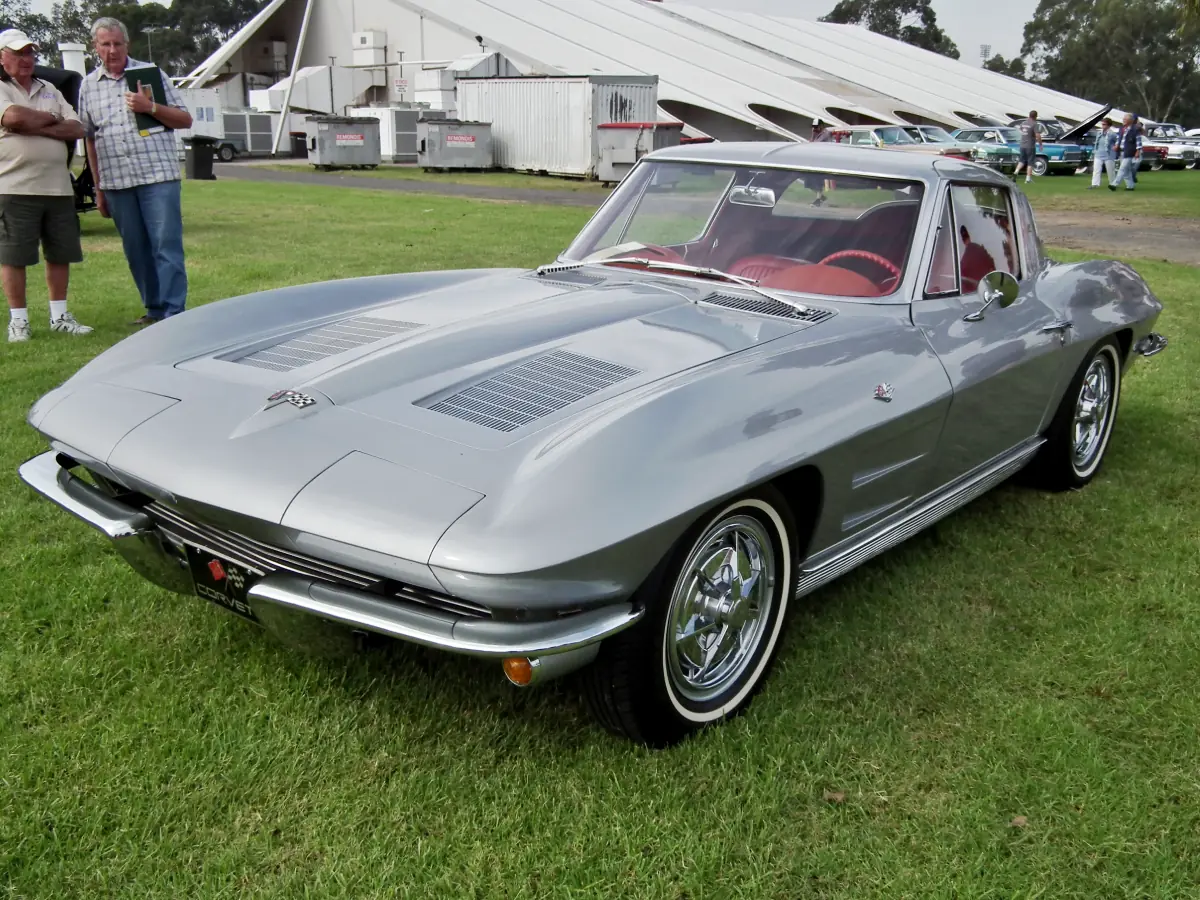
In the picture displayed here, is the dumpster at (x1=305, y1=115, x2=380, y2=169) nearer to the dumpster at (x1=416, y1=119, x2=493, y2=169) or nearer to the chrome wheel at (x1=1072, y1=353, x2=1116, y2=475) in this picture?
the dumpster at (x1=416, y1=119, x2=493, y2=169)

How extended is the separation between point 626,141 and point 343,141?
25.9ft

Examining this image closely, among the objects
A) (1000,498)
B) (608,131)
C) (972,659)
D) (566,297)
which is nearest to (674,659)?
(972,659)

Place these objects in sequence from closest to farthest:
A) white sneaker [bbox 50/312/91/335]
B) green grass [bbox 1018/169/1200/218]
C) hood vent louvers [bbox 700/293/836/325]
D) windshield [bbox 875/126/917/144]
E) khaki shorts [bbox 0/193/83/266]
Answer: hood vent louvers [bbox 700/293/836/325] → khaki shorts [bbox 0/193/83/266] → white sneaker [bbox 50/312/91/335] → green grass [bbox 1018/169/1200/218] → windshield [bbox 875/126/917/144]

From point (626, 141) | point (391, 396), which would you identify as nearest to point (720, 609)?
point (391, 396)

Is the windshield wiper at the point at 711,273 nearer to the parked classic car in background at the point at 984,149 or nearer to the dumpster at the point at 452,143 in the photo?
the dumpster at the point at 452,143

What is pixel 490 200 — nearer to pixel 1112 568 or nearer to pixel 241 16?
pixel 1112 568

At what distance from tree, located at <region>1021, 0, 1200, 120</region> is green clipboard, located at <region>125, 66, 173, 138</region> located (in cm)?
8262

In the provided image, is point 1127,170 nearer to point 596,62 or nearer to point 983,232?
point 596,62

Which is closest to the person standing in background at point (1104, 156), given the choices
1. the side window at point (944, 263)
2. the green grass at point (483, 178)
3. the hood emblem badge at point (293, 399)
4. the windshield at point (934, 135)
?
the windshield at point (934, 135)

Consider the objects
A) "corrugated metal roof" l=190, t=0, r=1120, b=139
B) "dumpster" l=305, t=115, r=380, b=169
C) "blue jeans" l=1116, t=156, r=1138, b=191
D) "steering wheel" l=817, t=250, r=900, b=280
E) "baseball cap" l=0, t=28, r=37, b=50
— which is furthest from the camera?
Answer: "corrugated metal roof" l=190, t=0, r=1120, b=139

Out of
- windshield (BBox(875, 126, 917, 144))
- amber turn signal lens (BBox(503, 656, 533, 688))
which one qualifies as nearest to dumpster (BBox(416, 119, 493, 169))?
windshield (BBox(875, 126, 917, 144))

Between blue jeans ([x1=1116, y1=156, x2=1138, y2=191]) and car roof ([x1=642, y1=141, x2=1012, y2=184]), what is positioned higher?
car roof ([x1=642, y1=141, x2=1012, y2=184])

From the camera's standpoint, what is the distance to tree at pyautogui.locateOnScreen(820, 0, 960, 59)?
324 feet

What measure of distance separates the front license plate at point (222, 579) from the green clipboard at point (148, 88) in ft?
15.3
